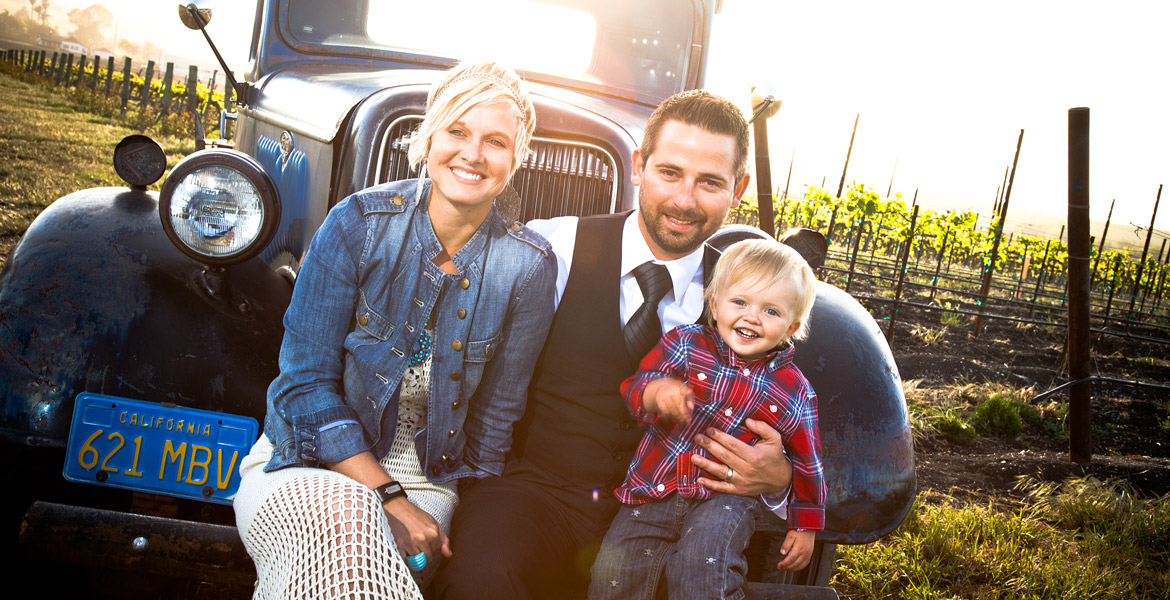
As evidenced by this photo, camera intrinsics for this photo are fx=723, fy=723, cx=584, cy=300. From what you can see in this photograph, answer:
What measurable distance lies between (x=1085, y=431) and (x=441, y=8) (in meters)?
4.85

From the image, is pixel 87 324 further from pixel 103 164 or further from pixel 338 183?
pixel 103 164

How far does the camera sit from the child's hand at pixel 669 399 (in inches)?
66.9

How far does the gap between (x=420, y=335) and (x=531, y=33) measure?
2.14 meters

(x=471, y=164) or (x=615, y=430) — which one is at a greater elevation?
(x=471, y=164)

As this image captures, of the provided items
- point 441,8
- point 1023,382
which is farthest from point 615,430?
point 1023,382

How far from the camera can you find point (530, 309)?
6.04 ft

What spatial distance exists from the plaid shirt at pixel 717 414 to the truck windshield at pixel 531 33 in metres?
1.97

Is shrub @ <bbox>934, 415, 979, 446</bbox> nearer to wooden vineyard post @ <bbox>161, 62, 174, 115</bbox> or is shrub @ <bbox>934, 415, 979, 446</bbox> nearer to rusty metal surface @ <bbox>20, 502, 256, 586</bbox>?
rusty metal surface @ <bbox>20, 502, 256, 586</bbox>

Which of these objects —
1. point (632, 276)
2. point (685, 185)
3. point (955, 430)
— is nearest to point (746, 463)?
point (632, 276)

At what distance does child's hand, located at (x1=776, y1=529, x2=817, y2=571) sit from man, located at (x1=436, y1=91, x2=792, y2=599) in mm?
133

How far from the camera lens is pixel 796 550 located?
1753 millimetres

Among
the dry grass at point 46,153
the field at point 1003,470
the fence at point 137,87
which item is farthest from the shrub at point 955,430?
the fence at point 137,87

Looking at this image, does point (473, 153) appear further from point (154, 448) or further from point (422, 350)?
point (154, 448)

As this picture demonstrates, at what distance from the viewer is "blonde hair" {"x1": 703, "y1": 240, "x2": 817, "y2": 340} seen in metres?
1.75
